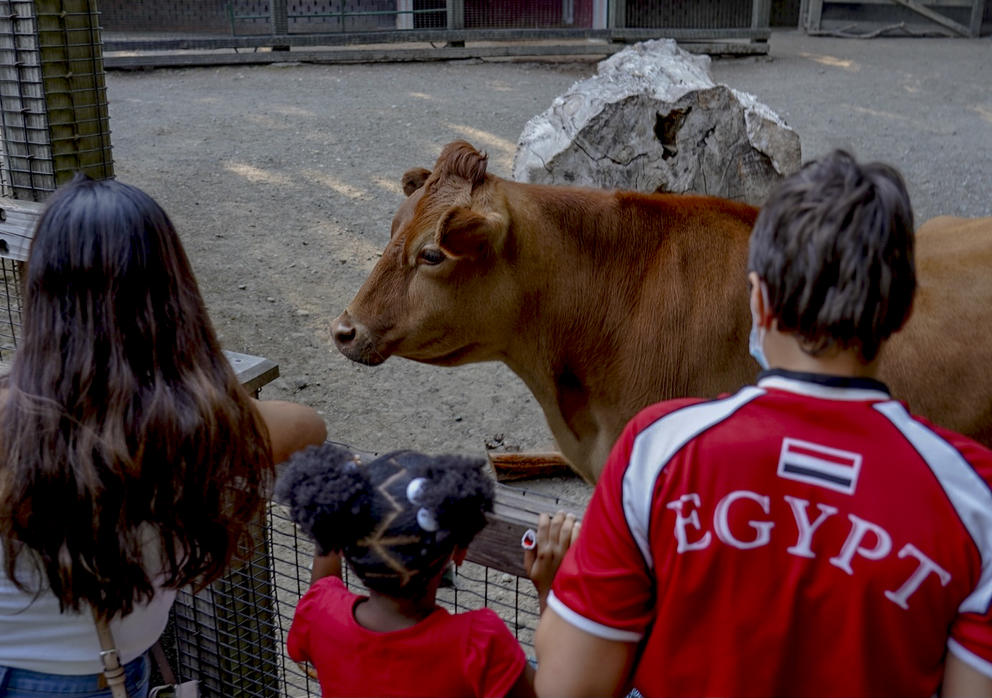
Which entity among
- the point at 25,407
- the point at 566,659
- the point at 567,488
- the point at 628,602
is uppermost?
the point at 25,407

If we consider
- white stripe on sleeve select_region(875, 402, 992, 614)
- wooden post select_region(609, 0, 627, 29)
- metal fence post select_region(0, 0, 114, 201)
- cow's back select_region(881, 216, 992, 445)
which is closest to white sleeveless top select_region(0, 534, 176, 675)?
white stripe on sleeve select_region(875, 402, 992, 614)

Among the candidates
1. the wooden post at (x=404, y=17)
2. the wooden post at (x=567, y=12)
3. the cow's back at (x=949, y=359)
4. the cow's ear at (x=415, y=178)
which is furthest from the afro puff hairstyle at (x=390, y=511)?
the wooden post at (x=567, y=12)

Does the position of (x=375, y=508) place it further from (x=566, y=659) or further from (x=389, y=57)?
(x=389, y=57)

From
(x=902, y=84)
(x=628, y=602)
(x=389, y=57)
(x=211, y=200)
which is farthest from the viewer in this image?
(x=389, y=57)

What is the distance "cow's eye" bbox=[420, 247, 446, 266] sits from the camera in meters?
3.81

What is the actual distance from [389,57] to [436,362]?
1126 centimetres

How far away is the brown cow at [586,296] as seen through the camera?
146 inches

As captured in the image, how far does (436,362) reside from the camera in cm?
409

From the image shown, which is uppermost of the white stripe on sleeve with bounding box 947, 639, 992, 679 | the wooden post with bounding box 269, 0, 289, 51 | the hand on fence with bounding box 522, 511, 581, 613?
the wooden post with bounding box 269, 0, 289, 51

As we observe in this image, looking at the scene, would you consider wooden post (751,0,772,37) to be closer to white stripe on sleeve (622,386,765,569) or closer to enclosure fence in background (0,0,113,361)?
enclosure fence in background (0,0,113,361)

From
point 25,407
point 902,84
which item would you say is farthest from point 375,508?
point 902,84

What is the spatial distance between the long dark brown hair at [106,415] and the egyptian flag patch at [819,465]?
1077 millimetres

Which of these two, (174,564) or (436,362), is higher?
(174,564)

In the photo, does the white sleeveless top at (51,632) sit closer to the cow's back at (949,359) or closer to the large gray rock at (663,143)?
the cow's back at (949,359)
